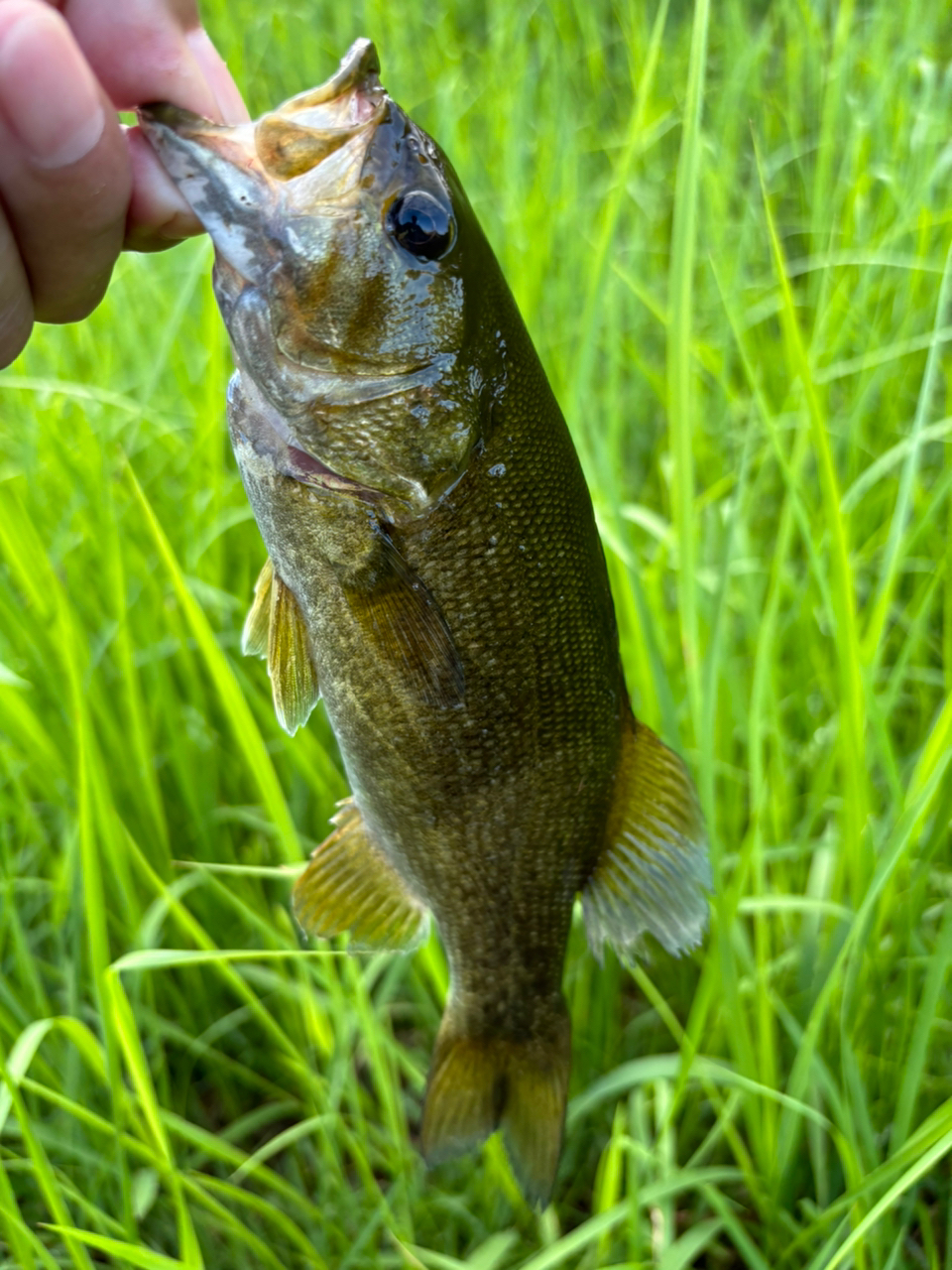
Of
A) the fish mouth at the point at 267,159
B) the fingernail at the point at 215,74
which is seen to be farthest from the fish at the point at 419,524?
the fingernail at the point at 215,74

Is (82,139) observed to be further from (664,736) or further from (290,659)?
(664,736)

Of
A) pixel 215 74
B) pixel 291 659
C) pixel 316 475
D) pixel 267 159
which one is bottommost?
pixel 291 659

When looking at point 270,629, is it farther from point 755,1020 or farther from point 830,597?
point 755,1020

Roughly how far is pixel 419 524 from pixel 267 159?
0.33 metres

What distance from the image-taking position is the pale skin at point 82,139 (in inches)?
29.2

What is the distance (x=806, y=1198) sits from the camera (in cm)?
138

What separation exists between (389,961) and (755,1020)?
0.57 m

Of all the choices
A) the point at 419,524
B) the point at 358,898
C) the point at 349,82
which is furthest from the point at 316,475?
the point at 358,898

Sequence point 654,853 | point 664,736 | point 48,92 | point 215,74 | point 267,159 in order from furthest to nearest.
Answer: point 664,736
point 654,853
point 215,74
point 267,159
point 48,92

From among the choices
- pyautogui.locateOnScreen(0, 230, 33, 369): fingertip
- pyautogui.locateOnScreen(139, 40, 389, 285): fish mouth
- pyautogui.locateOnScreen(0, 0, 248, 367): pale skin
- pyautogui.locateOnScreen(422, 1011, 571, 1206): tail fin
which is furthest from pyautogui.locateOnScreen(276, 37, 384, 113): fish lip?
pyautogui.locateOnScreen(422, 1011, 571, 1206): tail fin

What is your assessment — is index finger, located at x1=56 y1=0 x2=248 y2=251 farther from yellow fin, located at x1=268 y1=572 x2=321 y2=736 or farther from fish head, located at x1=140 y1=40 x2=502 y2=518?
yellow fin, located at x1=268 y1=572 x2=321 y2=736

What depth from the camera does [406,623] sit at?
0.94 metres

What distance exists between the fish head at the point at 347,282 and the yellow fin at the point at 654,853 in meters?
0.39

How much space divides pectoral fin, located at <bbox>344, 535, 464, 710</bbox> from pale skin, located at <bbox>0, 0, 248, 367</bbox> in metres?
0.36
